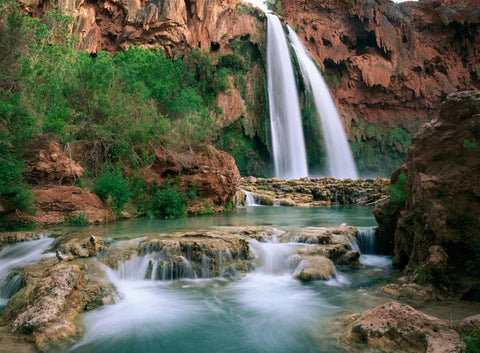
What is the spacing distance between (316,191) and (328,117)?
13.8 m

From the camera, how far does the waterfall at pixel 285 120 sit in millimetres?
30312

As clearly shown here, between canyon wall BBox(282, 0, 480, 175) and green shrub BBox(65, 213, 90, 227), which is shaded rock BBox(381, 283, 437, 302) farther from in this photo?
canyon wall BBox(282, 0, 480, 175)

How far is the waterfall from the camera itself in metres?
30.3

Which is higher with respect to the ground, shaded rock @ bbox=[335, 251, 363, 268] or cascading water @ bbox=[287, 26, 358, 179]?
cascading water @ bbox=[287, 26, 358, 179]

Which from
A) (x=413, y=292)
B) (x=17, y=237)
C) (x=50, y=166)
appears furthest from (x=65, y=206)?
(x=413, y=292)

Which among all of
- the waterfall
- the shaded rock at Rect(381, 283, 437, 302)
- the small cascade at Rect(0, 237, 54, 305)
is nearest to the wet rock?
the shaded rock at Rect(381, 283, 437, 302)

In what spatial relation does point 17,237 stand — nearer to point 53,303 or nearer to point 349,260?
point 53,303

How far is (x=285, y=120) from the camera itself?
30.7 meters

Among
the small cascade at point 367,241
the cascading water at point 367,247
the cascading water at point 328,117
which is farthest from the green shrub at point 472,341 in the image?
the cascading water at point 328,117

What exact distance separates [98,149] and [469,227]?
11868 millimetres

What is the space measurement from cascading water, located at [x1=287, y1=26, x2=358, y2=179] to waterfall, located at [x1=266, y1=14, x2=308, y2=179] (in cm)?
192

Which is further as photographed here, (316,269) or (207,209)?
(207,209)

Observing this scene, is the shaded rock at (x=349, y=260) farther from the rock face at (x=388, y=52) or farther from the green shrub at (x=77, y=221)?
the rock face at (x=388, y=52)

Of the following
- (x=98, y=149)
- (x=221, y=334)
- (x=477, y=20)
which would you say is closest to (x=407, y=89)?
A: (x=477, y=20)
